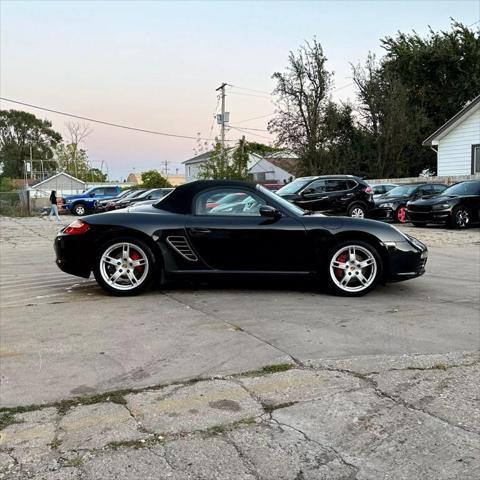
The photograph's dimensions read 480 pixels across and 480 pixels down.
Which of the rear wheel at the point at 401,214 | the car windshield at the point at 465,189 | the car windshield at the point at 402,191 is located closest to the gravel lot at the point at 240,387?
the car windshield at the point at 465,189

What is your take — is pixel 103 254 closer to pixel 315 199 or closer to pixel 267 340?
pixel 267 340

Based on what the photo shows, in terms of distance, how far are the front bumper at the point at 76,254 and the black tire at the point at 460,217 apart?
13.1 meters

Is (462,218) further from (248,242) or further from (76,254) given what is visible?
(76,254)

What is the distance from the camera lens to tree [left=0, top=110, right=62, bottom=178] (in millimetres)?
91562

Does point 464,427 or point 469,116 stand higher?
point 469,116

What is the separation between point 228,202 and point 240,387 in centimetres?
336

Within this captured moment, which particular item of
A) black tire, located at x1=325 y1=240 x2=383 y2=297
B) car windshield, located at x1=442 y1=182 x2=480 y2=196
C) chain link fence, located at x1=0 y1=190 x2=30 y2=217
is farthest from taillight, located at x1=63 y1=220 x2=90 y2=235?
chain link fence, located at x1=0 y1=190 x2=30 y2=217

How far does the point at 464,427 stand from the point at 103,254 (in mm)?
4540

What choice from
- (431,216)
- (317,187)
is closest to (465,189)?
(431,216)

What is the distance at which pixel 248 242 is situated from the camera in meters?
6.50

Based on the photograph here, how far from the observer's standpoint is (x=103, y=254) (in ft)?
21.4

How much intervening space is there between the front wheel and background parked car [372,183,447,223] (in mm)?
2561

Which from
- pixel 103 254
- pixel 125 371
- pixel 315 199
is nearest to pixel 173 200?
pixel 103 254

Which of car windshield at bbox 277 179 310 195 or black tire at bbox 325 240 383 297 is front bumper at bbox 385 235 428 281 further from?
car windshield at bbox 277 179 310 195
